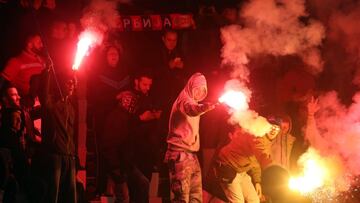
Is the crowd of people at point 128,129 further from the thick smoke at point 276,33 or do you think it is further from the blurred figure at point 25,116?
the thick smoke at point 276,33

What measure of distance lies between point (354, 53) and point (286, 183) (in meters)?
3.32

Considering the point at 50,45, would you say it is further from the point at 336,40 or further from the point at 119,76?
the point at 336,40

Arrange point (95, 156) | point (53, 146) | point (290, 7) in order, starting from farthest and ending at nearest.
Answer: point (290, 7), point (95, 156), point (53, 146)

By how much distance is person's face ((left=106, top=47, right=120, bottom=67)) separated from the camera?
36.3 ft

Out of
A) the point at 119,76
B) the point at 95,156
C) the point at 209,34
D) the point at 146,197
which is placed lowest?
the point at 146,197

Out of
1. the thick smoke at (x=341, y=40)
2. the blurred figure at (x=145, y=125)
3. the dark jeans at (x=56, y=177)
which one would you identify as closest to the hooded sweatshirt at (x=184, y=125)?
the blurred figure at (x=145, y=125)

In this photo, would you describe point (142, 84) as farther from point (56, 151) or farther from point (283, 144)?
point (283, 144)

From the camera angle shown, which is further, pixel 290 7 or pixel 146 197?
pixel 290 7

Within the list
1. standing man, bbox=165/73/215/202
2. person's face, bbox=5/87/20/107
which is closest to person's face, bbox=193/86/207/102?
standing man, bbox=165/73/215/202

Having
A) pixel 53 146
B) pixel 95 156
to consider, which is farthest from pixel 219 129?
pixel 53 146

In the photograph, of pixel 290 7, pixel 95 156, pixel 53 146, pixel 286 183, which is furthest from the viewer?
pixel 290 7

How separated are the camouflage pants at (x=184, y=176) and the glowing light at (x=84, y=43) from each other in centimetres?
219

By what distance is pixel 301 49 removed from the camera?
1277cm

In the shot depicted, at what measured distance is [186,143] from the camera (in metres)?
10.8
